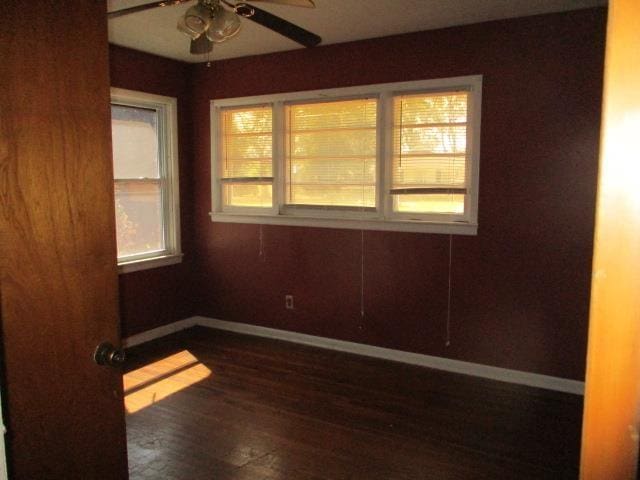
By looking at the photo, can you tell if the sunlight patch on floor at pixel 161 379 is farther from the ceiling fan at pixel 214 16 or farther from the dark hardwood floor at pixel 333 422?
the ceiling fan at pixel 214 16

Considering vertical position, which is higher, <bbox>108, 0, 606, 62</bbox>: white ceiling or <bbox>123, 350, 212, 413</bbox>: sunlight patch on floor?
<bbox>108, 0, 606, 62</bbox>: white ceiling

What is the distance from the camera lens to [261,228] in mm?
4531

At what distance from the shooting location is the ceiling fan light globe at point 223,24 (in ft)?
7.00

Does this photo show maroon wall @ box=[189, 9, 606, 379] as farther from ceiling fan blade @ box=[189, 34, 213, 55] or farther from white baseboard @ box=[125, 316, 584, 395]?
ceiling fan blade @ box=[189, 34, 213, 55]

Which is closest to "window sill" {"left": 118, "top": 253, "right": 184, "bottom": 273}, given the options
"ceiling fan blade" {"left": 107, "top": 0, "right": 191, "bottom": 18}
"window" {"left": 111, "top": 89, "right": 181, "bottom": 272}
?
"window" {"left": 111, "top": 89, "right": 181, "bottom": 272}

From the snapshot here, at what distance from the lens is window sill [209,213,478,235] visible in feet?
12.0

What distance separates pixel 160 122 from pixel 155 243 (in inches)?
44.1

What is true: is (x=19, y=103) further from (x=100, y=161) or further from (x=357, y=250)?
(x=357, y=250)

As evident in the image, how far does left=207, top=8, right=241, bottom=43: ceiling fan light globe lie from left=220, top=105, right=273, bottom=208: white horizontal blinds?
2.17m

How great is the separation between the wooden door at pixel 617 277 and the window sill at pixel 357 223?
3.11 meters

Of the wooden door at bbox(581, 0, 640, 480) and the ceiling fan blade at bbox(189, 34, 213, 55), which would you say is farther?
the ceiling fan blade at bbox(189, 34, 213, 55)

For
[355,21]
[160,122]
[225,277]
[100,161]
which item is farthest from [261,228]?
[100,161]

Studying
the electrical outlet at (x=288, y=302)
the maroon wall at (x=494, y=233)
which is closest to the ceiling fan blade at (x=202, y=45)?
the maroon wall at (x=494, y=233)

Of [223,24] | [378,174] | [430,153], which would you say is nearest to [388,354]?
[378,174]
